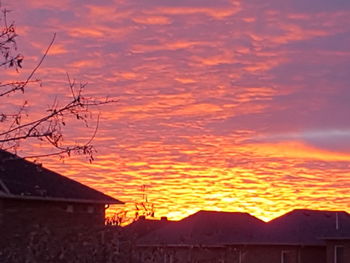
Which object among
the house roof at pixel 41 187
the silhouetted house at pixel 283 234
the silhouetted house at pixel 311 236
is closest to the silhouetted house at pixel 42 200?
the house roof at pixel 41 187

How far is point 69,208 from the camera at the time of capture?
27.7 meters

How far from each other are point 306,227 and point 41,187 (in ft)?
76.9

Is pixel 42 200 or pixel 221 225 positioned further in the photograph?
pixel 221 225

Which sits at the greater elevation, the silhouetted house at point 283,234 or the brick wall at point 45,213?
the silhouetted house at point 283,234

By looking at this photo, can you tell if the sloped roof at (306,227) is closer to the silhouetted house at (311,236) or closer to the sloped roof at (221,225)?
the silhouetted house at (311,236)

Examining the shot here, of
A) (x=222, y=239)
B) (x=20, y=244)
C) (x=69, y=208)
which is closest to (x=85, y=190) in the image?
(x=69, y=208)

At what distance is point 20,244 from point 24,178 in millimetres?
18510

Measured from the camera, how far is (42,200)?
26.8m

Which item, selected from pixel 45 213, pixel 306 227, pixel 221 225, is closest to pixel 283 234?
pixel 306 227

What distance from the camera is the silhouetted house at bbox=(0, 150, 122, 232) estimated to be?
25859 millimetres

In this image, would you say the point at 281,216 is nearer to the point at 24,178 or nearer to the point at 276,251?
the point at 276,251

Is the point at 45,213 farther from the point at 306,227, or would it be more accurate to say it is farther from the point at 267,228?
the point at 306,227

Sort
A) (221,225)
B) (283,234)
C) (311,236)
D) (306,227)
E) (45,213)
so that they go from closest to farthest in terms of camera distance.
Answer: (45,213) → (311,236) → (283,234) → (306,227) → (221,225)

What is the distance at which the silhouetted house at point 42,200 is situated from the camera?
25.9 meters
